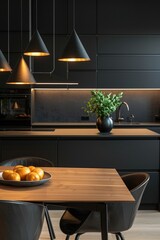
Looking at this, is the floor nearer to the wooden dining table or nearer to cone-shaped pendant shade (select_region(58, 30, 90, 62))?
the wooden dining table

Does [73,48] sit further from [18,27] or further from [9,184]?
[18,27]

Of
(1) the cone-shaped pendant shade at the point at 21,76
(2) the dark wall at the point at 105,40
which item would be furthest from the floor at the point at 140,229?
(2) the dark wall at the point at 105,40

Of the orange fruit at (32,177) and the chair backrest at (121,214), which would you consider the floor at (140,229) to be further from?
the orange fruit at (32,177)

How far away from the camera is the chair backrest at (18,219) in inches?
80.7

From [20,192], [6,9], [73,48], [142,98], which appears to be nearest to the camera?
[20,192]

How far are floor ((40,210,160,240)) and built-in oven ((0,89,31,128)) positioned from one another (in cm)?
206

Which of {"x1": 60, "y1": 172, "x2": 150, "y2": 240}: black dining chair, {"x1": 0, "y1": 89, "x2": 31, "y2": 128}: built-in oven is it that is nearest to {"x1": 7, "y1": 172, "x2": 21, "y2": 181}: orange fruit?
{"x1": 60, "y1": 172, "x2": 150, "y2": 240}: black dining chair

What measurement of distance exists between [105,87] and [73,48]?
2701mm

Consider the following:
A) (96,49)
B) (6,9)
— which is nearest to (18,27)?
(6,9)

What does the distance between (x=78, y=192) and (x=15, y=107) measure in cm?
393

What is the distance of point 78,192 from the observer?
7.46 ft

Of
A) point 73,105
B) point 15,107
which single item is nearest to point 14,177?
point 15,107

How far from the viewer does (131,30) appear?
607 centimetres

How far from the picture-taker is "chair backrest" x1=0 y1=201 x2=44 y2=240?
2051 mm
